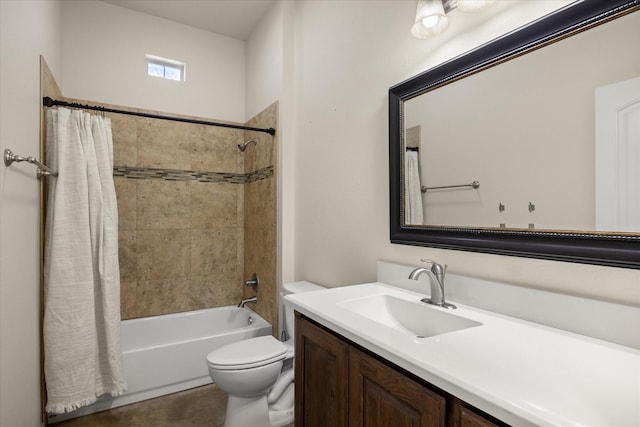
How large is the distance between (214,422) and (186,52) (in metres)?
2.94

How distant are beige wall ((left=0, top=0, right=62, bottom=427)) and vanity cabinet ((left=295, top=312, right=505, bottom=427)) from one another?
115 centimetres

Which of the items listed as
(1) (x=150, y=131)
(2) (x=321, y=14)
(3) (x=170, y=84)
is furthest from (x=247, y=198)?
(2) (x=321, y=14)

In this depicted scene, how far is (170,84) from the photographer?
9.76 ft

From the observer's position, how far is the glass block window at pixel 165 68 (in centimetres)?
293

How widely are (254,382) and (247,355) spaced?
5.5 inches

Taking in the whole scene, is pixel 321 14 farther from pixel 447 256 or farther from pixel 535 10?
pixel 447 256

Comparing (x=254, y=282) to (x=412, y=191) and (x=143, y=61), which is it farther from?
(x=143, y=61)

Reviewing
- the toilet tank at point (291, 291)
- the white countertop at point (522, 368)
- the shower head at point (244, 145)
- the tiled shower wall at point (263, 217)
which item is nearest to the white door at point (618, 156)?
the white countertop at point (522, 368)

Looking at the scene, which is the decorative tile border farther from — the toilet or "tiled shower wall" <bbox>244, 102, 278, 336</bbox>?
the toilet

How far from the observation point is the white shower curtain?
1.48 metres

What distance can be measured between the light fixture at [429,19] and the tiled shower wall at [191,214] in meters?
1.45

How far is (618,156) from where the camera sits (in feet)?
2.92

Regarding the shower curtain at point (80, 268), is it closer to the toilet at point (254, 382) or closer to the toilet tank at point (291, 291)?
the toilet at point (254, 382)

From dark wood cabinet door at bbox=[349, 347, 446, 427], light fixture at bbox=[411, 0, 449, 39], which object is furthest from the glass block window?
dark wood cabinet door at bbox=[349, 347, 446, 427]
